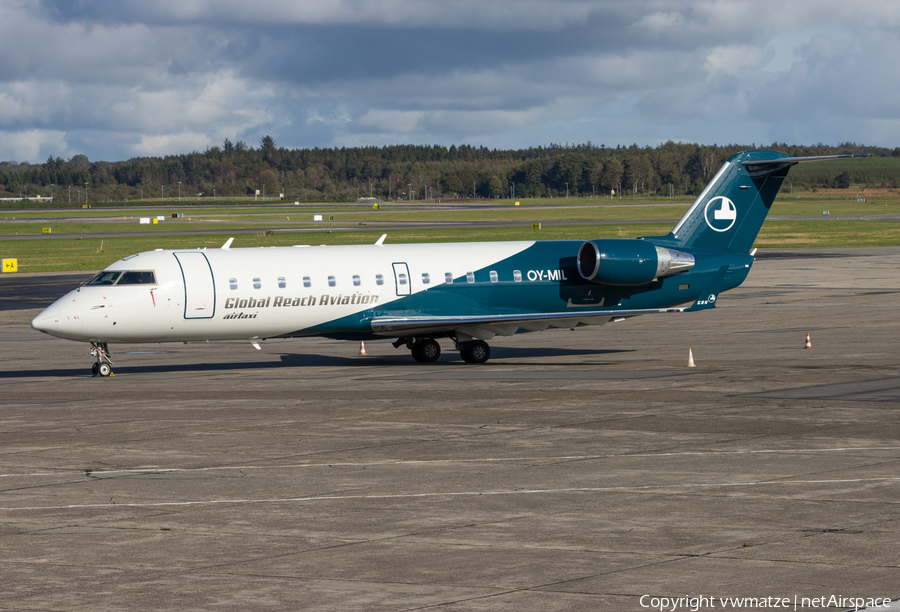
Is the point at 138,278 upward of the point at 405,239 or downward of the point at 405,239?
downward

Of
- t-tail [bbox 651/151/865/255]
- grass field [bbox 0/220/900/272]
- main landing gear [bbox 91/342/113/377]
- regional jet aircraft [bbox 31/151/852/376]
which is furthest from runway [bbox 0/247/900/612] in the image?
grass field [bbox 0/220/900/272]

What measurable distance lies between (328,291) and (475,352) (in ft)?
16.0

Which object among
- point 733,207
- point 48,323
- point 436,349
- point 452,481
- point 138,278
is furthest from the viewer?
point 733,207

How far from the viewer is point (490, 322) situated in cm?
3066

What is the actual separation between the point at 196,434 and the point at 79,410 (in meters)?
4.49

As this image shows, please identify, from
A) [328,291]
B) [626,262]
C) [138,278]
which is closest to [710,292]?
[626,262]

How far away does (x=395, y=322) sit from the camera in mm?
30016

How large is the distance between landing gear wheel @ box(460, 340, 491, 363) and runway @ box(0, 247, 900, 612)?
1.00m

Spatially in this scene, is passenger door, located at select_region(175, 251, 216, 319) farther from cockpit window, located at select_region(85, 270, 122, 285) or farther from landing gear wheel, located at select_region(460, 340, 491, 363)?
landing gear wheel, located at select_region(460, 340, 491, 363)

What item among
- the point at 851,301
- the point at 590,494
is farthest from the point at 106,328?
the point at 851,301

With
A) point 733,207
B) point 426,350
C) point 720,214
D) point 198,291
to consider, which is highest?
point 733,207

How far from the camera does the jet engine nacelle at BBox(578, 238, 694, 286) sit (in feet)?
102

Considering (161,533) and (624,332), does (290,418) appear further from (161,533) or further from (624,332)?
(624,332)

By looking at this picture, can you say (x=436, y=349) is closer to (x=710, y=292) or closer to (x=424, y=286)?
(x=424, y=286)
